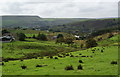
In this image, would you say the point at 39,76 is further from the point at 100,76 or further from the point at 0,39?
the point at 0,39

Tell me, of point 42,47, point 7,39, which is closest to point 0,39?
point 7,39

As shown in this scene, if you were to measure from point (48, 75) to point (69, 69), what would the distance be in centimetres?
434

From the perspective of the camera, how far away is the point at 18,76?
926 inches

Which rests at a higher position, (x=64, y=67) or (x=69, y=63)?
(x=64, y=67)

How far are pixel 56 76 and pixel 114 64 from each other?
451 inches

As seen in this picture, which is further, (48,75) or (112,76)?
(48,75)

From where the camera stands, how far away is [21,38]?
429 feet

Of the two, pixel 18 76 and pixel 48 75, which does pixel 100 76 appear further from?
pixel 18 76

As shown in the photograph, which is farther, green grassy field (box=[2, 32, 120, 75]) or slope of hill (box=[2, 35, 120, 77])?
green grassy field (box=[2, 32, 120, 75])

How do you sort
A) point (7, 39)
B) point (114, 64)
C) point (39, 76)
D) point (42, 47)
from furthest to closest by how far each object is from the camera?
point (7, 39) < point (42, 47) < point (114, 64) < point (39, 76)

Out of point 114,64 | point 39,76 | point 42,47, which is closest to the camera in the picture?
point 39,76

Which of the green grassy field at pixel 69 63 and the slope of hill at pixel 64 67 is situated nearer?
the slope of hill at pixel 64 67

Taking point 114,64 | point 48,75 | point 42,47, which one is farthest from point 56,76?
point 42,47

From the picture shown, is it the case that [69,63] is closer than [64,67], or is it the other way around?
[64,67]
